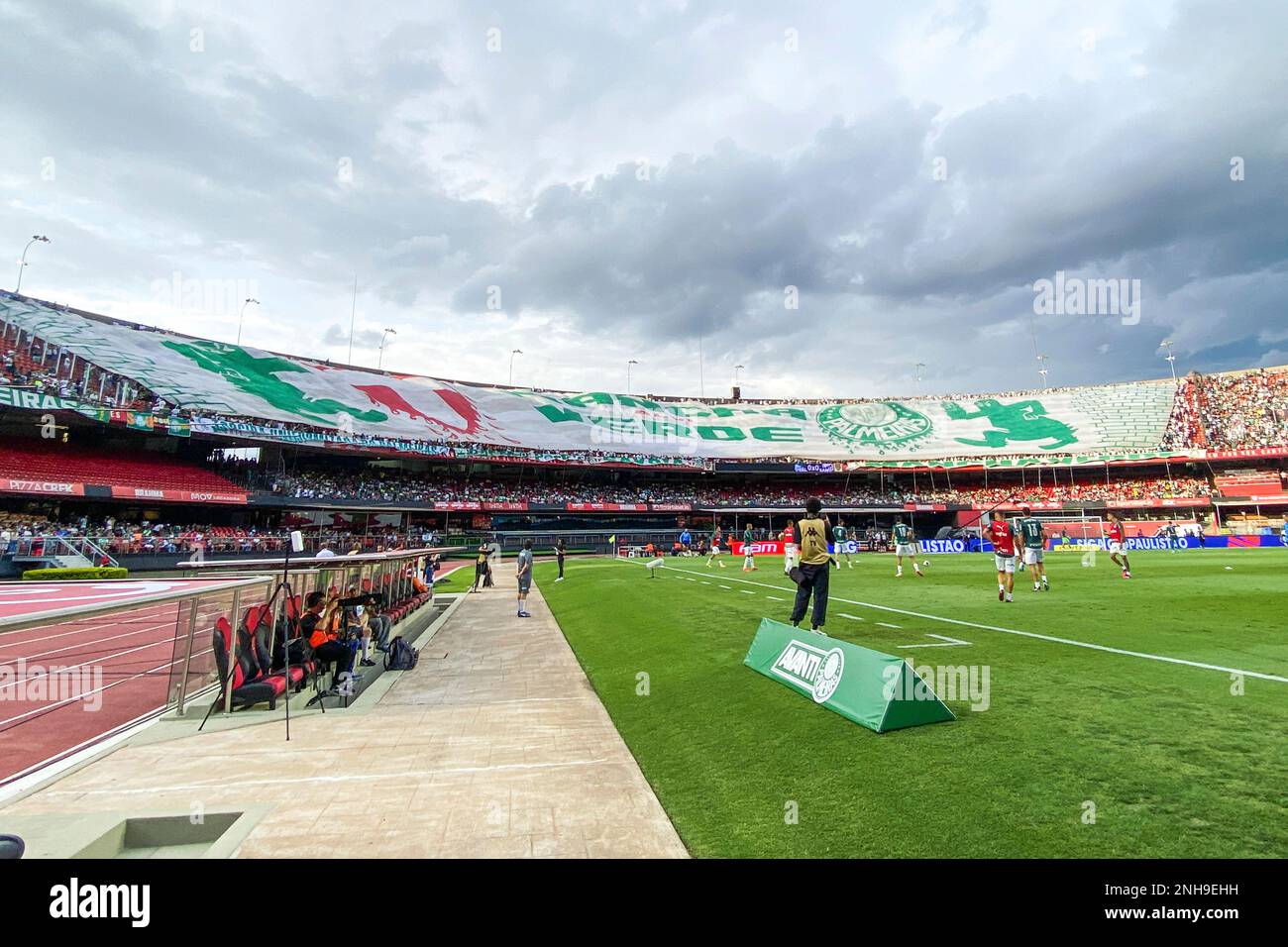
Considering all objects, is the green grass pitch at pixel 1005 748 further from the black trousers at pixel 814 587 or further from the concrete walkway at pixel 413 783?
the black trousers at pixel 814 587

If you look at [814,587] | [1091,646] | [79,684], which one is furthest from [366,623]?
[1091,646]

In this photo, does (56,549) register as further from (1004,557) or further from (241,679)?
(1004,557)

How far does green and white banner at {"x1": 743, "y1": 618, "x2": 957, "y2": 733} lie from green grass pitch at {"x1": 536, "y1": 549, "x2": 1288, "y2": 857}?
14 cm

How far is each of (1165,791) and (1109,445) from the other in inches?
3024

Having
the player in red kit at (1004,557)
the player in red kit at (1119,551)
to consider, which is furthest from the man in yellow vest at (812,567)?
the player in red kit at (1119,551)

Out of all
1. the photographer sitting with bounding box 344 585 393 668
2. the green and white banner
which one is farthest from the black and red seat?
the green and white banner

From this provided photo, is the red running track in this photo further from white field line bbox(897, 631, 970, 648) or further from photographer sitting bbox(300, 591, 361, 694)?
white field line bbox(897, 631, 970, 648)

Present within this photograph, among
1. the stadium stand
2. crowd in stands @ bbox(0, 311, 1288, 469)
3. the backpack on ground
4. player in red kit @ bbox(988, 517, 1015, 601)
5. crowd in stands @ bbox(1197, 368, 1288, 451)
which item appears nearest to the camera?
the backpack on ground

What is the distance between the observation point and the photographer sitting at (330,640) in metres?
8.57

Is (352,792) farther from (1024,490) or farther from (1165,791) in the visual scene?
(1024,490)

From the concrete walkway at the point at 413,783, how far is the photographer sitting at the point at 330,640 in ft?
2.45

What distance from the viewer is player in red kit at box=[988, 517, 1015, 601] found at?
13.1 m

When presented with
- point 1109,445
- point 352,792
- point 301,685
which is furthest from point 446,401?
point 1109,445

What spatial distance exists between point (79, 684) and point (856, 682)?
39.0 ft
